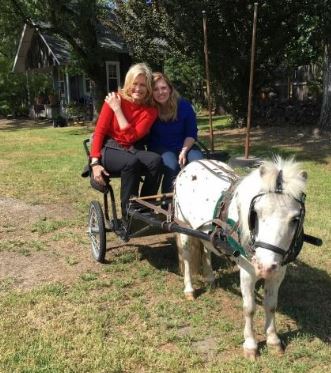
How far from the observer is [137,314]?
13.5ft

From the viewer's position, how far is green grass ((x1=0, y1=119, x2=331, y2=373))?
3420 millimetres

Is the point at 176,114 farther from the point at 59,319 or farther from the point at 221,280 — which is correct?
the point at 59,319

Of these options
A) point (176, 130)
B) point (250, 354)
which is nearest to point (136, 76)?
point (176, 130)

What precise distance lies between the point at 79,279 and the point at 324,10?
10988mm

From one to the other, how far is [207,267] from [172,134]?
1.36 meters

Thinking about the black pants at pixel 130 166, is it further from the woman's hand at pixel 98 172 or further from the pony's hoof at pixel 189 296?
the pony's hoof at pixel 189 296

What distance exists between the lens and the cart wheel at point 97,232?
5.05 m

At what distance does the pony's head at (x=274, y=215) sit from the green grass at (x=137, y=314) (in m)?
0.93

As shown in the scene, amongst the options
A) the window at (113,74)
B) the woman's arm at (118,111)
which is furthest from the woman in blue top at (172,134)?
the window at (113,74)

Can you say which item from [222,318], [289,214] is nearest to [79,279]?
[222,318]

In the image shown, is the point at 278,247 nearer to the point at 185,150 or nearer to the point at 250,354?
the point at 250,354

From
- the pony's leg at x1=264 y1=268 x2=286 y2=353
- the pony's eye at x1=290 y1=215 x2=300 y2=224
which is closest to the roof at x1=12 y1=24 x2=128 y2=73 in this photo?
the pony's leg at x1=264 y1=268 x2=286 y2=353

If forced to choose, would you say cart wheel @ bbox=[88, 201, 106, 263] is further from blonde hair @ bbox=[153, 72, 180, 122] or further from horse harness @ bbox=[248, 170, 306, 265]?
horse harness @ bbox=[248, 170, 306, 265]

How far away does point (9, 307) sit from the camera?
14.0ft
